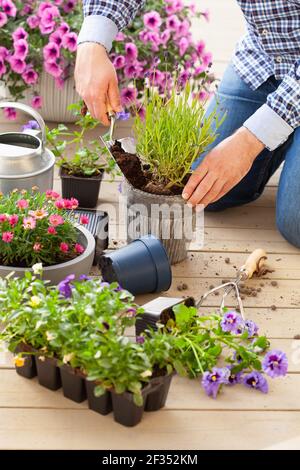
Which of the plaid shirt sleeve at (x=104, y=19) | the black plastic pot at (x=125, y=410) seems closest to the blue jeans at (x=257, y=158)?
the plaid shirt sleeve at (x=104, y=19)

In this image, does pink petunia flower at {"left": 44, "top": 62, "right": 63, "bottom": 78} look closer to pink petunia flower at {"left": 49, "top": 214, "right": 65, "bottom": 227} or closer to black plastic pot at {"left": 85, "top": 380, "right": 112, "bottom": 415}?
pink petunia flower at {"left": 49, "top": 214, "right": 65, "bottom": 227}

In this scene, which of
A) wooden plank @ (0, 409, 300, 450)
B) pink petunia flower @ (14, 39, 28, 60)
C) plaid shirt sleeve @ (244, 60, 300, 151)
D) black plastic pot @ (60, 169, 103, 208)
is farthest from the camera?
pink petunia flower @ (14, 39, 28, 60)

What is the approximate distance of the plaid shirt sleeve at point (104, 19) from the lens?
233 centimetres

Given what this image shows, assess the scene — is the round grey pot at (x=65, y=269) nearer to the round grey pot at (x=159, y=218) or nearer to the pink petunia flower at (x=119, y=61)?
the round grey pot at (x=159, y=218)

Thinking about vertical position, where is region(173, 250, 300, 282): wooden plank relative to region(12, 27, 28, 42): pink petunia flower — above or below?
below

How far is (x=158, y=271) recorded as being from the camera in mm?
2105

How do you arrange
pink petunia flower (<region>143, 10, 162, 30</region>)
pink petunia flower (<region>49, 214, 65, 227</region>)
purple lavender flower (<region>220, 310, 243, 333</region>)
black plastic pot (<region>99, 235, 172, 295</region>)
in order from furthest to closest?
1. pink petunia flower (<region>143, 10, 162, 30</region>)
2. black plastic pot (<region>99, 235, 172, 295</region>)
3. pink petunia flower (<region>49, 214, 65, 227</region>)
4. purple lavender flower (<region>220, 310, 243, 333</region>)

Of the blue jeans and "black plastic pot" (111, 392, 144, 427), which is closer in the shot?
"black plastic pot" (111, 392, 144, 427)

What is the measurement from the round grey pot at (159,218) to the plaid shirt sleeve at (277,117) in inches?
11.5

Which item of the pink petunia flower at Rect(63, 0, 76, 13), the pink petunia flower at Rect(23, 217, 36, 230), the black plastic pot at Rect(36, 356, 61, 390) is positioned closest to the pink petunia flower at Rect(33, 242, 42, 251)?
the pink petunia flower at Rect(23, 217, 36, 230)

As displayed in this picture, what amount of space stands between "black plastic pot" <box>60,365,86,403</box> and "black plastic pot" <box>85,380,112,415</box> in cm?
2

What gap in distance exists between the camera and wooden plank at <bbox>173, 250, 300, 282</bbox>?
92.0 inches

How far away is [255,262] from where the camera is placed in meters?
2.30
